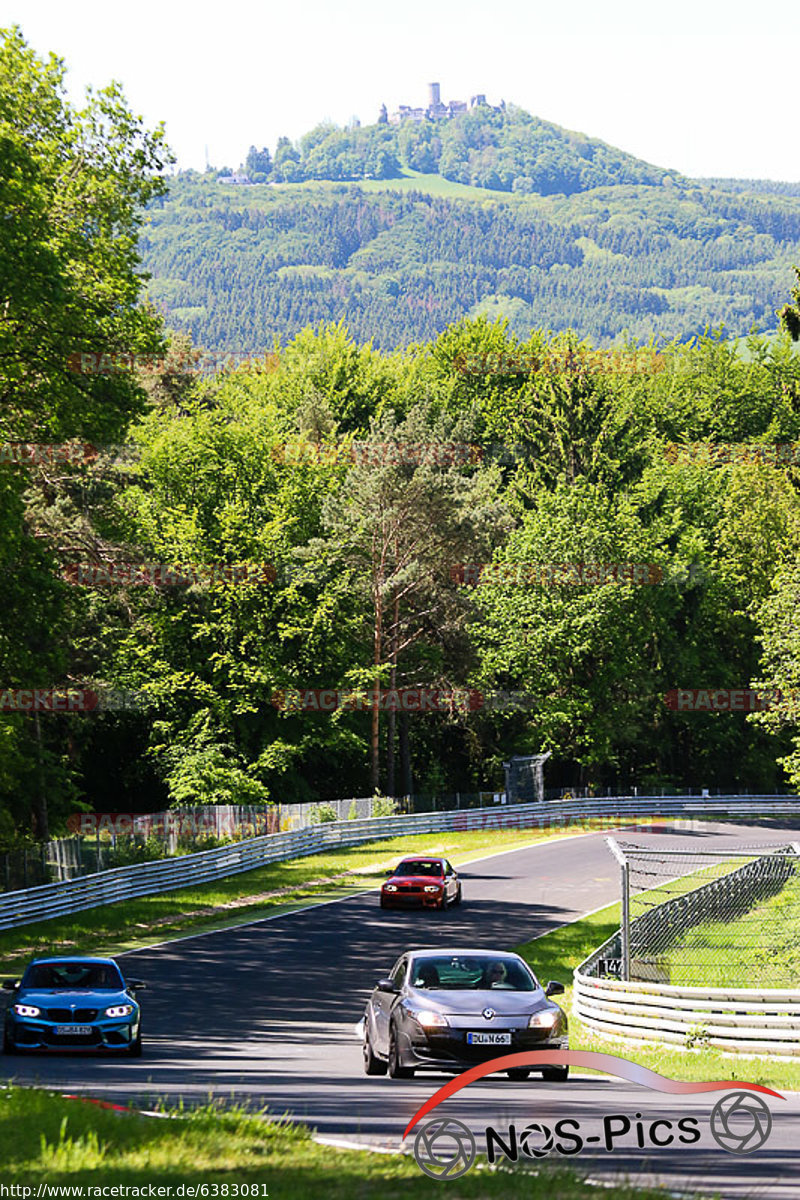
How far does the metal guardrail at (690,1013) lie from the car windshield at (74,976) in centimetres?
659

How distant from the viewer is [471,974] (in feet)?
48.0

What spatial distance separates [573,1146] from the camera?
33.3ft

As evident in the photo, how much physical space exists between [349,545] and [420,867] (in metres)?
31.6

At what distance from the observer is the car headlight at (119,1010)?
16.8 meters

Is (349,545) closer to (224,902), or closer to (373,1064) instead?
(224,902)

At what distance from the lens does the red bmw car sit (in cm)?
3681

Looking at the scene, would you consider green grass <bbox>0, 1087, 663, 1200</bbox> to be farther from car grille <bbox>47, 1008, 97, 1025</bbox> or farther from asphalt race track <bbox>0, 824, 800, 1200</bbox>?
car grille <bbox>47, 1008, 97, 1025</bbox>

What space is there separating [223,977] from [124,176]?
2155 centimetres

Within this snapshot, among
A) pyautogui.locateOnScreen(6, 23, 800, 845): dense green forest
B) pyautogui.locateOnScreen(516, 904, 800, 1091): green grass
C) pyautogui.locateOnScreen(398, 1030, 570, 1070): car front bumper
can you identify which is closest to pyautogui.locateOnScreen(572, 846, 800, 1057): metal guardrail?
pyautogui.locateOnScreen(516, 904, 800, 1091): green grass

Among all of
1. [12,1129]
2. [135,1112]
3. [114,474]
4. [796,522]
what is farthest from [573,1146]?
[796,522]

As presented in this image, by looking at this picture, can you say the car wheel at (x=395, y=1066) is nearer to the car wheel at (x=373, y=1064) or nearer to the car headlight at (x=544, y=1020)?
the car wheel at (x=373, y=1064)

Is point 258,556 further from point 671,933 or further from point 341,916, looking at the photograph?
point 671,933

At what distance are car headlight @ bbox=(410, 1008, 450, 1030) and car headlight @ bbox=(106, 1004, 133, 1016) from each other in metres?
4.73

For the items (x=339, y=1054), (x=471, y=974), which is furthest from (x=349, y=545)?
(x=471, y=974)
